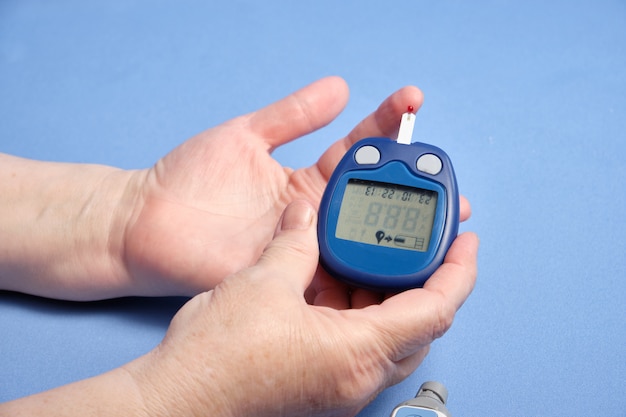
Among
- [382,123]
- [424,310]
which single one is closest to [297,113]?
[382,123]

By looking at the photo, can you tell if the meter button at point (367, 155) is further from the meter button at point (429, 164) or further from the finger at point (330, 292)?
the finger at point (330, 292)

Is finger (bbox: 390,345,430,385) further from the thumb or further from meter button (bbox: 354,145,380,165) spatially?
meter button (bbox: 354,145,380,165)

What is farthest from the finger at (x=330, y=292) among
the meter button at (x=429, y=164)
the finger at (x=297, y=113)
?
the finger at (x=297, y=113)

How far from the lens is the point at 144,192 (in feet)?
5.58

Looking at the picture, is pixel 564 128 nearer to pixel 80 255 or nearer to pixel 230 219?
pixel 230 219

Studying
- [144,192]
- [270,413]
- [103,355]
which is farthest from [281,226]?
[103,355]

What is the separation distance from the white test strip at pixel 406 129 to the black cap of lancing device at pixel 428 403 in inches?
21.3

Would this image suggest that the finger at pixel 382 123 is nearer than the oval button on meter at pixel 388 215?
No

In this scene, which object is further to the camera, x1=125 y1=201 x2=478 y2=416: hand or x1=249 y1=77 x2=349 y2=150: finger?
x1=249 y1=77 x2=349 y2=150: finger

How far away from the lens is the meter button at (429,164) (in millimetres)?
1442

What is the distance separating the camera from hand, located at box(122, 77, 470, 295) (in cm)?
157

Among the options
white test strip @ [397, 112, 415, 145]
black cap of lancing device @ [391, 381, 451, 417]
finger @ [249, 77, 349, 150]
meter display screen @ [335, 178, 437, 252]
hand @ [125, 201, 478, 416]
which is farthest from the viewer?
finger @ [249, 77, 349, 150]

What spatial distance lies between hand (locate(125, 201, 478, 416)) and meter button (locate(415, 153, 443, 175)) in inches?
11.6

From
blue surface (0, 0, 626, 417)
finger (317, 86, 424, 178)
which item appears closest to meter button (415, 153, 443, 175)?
finger (317, 86, 424, 178)
